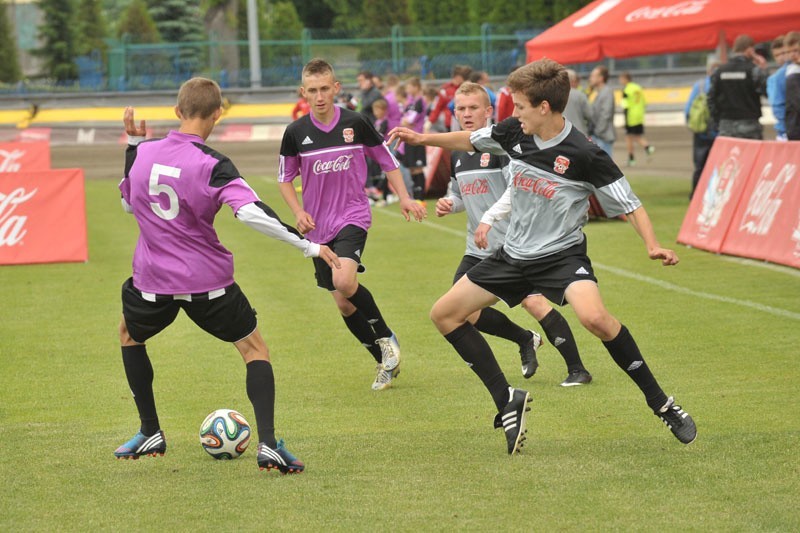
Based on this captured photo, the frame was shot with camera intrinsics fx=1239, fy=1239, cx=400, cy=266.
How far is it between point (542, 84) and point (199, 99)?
67.8 inches

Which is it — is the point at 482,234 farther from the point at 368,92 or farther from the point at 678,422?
the point at 368,92

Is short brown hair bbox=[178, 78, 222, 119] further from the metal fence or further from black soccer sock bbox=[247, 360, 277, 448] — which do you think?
the metal fence

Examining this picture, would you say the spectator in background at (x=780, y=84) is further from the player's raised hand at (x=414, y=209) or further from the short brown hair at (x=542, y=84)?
the short brown hair at (x=542, y=84)

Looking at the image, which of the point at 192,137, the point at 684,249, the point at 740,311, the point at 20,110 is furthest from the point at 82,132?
the point at 192,137

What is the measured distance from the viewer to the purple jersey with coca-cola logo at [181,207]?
19.4 feet

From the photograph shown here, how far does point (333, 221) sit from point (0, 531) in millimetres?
3793

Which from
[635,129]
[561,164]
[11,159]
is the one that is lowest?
[635,129]

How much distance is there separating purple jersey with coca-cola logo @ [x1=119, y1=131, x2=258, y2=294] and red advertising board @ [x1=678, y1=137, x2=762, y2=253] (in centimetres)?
926

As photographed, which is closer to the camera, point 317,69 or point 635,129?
point 317,69

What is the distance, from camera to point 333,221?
336 inches

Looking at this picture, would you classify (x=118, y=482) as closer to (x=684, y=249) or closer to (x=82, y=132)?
(x=684, y=249)

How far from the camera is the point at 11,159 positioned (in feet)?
71.7

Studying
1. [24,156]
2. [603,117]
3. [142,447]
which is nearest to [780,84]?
[603,117]

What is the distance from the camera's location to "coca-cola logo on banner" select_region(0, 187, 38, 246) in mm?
15234
